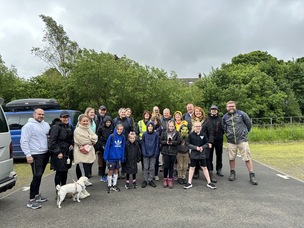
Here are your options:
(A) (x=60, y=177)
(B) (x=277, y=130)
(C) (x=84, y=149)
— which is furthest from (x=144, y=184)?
(B) (x=277, y=130)

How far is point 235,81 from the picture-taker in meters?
37.2

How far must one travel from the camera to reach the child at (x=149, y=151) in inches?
269

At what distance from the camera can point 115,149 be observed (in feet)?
21.1

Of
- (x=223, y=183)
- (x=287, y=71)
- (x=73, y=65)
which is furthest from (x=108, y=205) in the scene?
(x=287, y=71)

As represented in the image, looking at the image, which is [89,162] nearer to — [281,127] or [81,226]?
[81,226]

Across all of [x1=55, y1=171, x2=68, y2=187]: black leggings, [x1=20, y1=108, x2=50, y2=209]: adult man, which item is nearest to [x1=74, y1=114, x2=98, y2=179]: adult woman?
[x1=55, y1=171, x2=68, y2=187]: black leggings

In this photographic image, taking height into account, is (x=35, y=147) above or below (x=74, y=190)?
above

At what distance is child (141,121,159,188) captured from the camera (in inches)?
269

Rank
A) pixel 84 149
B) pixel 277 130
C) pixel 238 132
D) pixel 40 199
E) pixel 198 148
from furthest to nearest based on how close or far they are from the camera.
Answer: pixel 277 130, pixel 238 132, pixel 198 148, pixel 84 149, pixel 40 199

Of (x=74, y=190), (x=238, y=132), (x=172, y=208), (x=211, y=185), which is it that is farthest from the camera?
(x=238, y=132)

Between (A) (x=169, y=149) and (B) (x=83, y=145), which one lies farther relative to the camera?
(A) (x=169, y=149)

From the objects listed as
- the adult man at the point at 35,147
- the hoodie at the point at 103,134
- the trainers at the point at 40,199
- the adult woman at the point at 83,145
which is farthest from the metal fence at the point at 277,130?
the adult man at the point at 35,147

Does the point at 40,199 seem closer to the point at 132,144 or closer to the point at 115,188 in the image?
the point at 115,188

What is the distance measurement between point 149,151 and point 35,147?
251 centimetres
